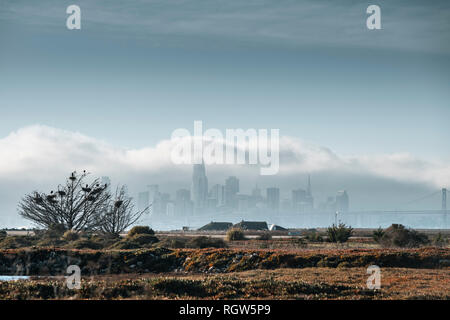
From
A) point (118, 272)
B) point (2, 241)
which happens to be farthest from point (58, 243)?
point (118, 272)

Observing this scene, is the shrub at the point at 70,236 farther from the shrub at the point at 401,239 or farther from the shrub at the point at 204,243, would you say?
the shrub at the point at 401,239

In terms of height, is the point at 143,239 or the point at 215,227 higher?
the point at 143,239

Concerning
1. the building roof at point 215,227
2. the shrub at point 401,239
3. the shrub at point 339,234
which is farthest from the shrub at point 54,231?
the building roof at point 215,227

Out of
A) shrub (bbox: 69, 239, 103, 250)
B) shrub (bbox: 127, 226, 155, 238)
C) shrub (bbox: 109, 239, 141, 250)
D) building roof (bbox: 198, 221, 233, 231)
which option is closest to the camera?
shrub (bbox: 69, 239, 103, 250)

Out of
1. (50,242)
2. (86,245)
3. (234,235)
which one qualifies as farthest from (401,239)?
(50,242)

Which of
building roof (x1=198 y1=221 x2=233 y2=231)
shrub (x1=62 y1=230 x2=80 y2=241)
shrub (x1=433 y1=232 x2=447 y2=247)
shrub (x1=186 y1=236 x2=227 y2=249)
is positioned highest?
shrub (x1=62 y1=230 x2=80 y2=241)

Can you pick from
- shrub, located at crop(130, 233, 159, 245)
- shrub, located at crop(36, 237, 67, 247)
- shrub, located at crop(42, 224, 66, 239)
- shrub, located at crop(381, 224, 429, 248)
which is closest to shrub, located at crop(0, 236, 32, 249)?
shrub, located at crop(36, 237, 67, 247)

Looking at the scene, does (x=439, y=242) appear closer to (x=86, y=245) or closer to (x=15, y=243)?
(x=86, y=245)

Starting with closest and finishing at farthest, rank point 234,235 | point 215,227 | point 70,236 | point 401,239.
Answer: point 401,239 < point 70,236 < point 234,235 < point 215,227

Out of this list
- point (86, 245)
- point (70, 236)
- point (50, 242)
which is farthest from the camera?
point (70, 236)

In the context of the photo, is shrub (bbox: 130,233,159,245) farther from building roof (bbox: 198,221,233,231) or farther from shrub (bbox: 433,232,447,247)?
building roof (bbox: 198,221,233,231)
